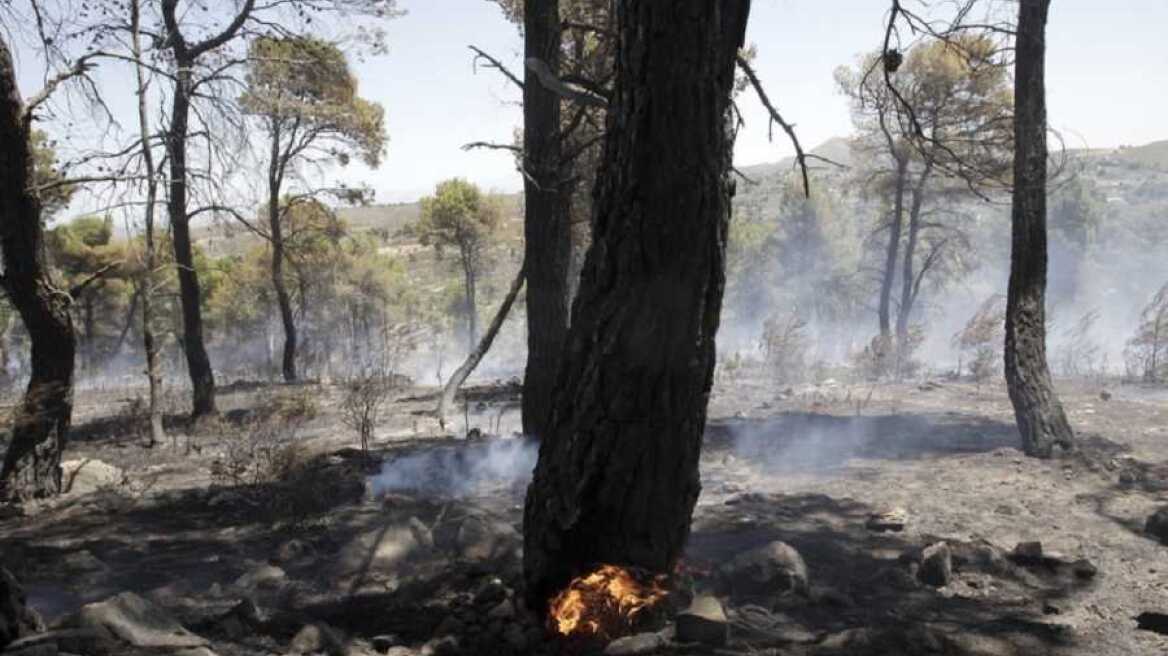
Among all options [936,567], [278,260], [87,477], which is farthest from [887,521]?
[278,260]

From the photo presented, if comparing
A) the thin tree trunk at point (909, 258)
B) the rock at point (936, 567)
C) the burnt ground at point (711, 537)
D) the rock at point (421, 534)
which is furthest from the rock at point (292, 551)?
the thin tree trunk at point (909, 258)

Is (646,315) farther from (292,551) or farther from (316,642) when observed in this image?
(292,551)

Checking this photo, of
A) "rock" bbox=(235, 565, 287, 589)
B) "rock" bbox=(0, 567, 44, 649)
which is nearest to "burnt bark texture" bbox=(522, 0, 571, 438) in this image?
"rock" bbox=(235, 565, 287, 589)

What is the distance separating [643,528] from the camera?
3.66 meters

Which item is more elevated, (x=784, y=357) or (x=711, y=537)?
(x=784, y=357)

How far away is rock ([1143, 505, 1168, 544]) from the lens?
5688mm

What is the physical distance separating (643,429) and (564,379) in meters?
0.48

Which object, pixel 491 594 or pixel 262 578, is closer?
pixel 491 594

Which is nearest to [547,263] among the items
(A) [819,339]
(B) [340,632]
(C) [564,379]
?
(C) [564,379]

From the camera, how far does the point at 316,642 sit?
11.4 ft

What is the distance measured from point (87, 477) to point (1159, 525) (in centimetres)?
969

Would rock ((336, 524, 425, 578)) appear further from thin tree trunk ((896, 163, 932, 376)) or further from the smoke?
thin tree trunk ((896, 163, 932, 376))

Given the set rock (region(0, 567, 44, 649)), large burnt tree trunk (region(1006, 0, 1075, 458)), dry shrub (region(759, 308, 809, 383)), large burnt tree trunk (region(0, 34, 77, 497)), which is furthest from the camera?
dry shrub (region(759, 308, 809, 383))

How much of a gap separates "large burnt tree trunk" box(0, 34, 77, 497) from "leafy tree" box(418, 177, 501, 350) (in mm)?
22563
